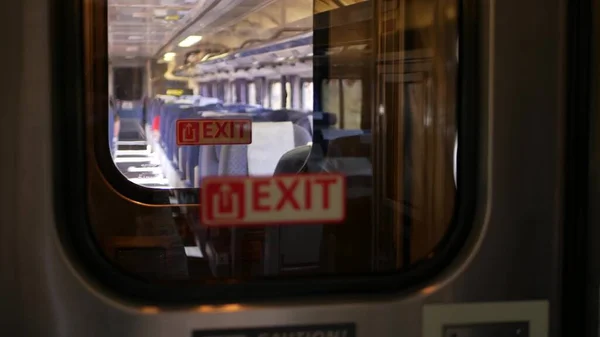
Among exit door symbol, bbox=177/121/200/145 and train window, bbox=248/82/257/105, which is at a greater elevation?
train window, bbox=248/82/257/105

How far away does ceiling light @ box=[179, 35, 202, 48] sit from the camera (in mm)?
2148

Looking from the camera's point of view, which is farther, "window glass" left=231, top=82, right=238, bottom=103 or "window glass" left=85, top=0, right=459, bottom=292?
"window glass" left=231, top=82, right=238, bottom=103

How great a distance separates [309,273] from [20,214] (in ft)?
1.46

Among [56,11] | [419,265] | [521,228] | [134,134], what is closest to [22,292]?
[56,11]

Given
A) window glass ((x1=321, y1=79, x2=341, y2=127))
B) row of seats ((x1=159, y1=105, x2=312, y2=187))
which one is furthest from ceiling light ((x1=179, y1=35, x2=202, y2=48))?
window glass ((x1=321, y1=79, x2=341, y2=127))

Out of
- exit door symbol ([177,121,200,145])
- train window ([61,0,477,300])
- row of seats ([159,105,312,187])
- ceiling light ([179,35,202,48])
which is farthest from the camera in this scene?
ceiling light ([179,35,202,48])

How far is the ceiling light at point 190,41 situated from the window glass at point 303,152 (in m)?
0.10

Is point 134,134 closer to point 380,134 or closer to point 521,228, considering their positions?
point 380,134

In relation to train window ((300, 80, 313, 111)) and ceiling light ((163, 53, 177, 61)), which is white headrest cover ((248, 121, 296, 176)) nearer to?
train window ((300, 80, 313, 111))

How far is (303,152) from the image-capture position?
157cm

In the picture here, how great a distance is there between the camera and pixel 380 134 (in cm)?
152

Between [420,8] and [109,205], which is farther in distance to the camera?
[109,205]

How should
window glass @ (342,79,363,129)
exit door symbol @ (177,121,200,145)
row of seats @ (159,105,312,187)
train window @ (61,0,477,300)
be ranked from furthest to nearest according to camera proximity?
exit door symbol @ (177,121,200,145) < row of seats @ (159,105,312,187) < window glass @ (342,79,363,129) < train window @ (61,0,477,300)

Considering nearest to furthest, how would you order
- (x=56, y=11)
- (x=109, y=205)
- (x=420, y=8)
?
(x=56, y=11) → (x=420, y=8) → (x=109, y=205)
